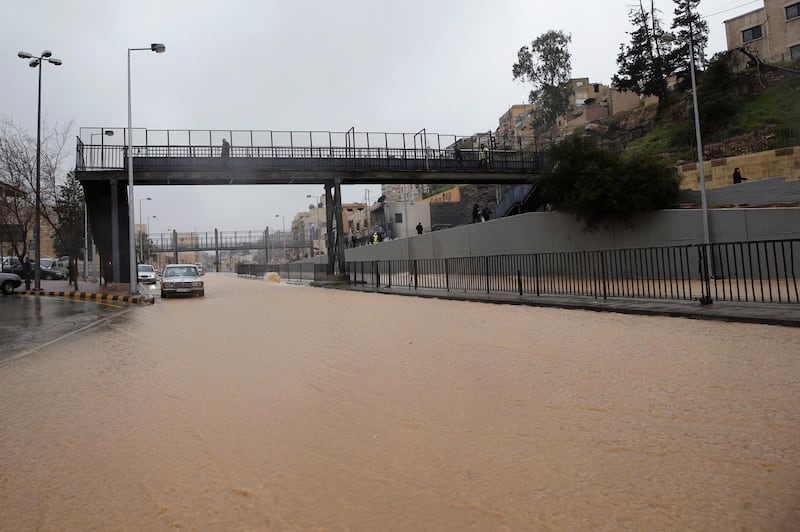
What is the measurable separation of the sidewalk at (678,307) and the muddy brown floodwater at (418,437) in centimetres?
88

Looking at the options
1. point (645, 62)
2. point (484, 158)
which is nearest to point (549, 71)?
point (645, 62)

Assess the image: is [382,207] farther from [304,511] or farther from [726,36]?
[304,511]

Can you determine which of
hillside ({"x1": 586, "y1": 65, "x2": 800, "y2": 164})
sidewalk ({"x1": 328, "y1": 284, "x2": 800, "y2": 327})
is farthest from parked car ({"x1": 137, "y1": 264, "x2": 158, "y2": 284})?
hillside ({"x1": 586, "y1": 65, "x2": 800, "y2": 164})

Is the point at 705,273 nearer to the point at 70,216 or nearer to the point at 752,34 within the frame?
the point at 70,216

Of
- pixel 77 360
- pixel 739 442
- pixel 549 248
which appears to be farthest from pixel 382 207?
pixel 739 442

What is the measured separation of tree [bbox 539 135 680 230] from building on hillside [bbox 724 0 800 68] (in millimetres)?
29352

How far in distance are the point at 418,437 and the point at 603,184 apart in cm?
2104

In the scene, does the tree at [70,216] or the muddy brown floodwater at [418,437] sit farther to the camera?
the tree at [70,216]

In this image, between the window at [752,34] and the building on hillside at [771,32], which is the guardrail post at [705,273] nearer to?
the building on hillside at [771,32]

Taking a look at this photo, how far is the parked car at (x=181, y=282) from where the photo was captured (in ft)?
78.1

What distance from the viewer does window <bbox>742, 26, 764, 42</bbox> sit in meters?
49.3

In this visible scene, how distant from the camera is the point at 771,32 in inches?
1859

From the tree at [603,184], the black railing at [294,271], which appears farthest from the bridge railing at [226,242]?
the tree at [603,184]

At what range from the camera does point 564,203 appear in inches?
960
